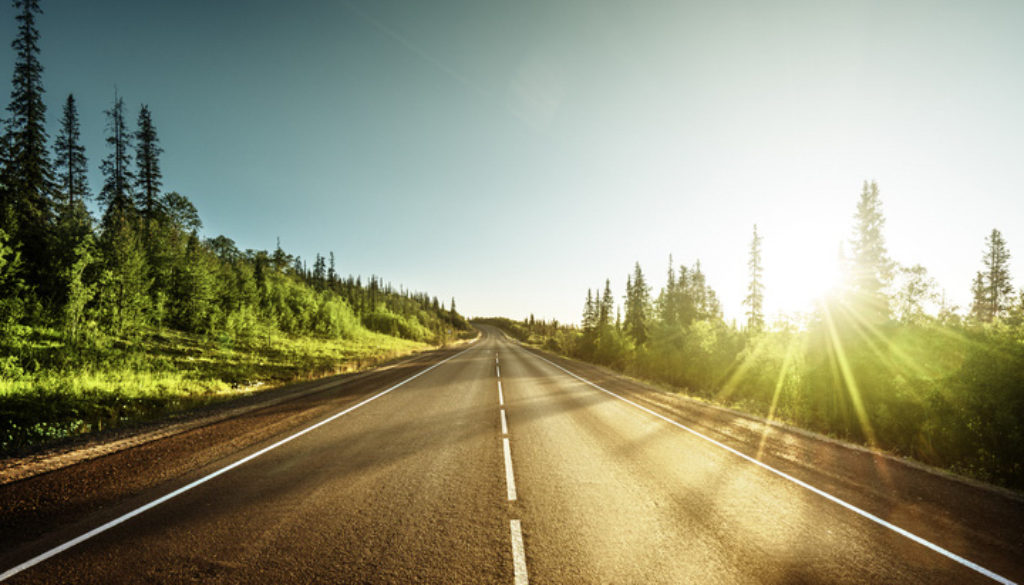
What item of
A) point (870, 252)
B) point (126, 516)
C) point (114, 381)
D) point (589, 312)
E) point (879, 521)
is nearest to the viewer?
point (126, 516)

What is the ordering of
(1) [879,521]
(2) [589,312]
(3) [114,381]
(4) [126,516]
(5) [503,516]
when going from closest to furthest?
(4) [126,516]
(5) [503,516]
(1) [879,521]
(3) [114,381]
(2) [589,312]

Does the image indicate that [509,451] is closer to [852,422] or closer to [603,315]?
[852,422]

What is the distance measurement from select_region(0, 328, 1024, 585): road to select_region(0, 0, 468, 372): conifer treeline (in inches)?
608

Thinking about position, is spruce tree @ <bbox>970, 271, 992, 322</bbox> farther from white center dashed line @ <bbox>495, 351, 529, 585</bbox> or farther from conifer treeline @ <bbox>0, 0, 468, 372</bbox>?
conifer treeline @ <bbox>0, 0, 468, 372</bbox>

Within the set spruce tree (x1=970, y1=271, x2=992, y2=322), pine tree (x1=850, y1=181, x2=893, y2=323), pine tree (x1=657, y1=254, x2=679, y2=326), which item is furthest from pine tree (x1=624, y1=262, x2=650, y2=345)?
→ spruce tree (x1=970, y1=271, x2=992, y2=322)

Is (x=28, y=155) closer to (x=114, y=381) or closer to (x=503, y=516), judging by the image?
(x=114, y=381)

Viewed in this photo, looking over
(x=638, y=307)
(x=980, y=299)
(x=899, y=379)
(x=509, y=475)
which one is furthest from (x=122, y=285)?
(x=980, y=299)

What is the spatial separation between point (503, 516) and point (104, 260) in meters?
26.2

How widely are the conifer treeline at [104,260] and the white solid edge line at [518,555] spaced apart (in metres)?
19.8

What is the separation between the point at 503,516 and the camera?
→ 439 centimetres

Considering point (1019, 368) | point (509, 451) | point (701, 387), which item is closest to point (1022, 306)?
point (1019, 368)

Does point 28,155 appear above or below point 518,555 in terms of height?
above

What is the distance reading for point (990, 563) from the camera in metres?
3.70

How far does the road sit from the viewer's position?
3.34 metres
